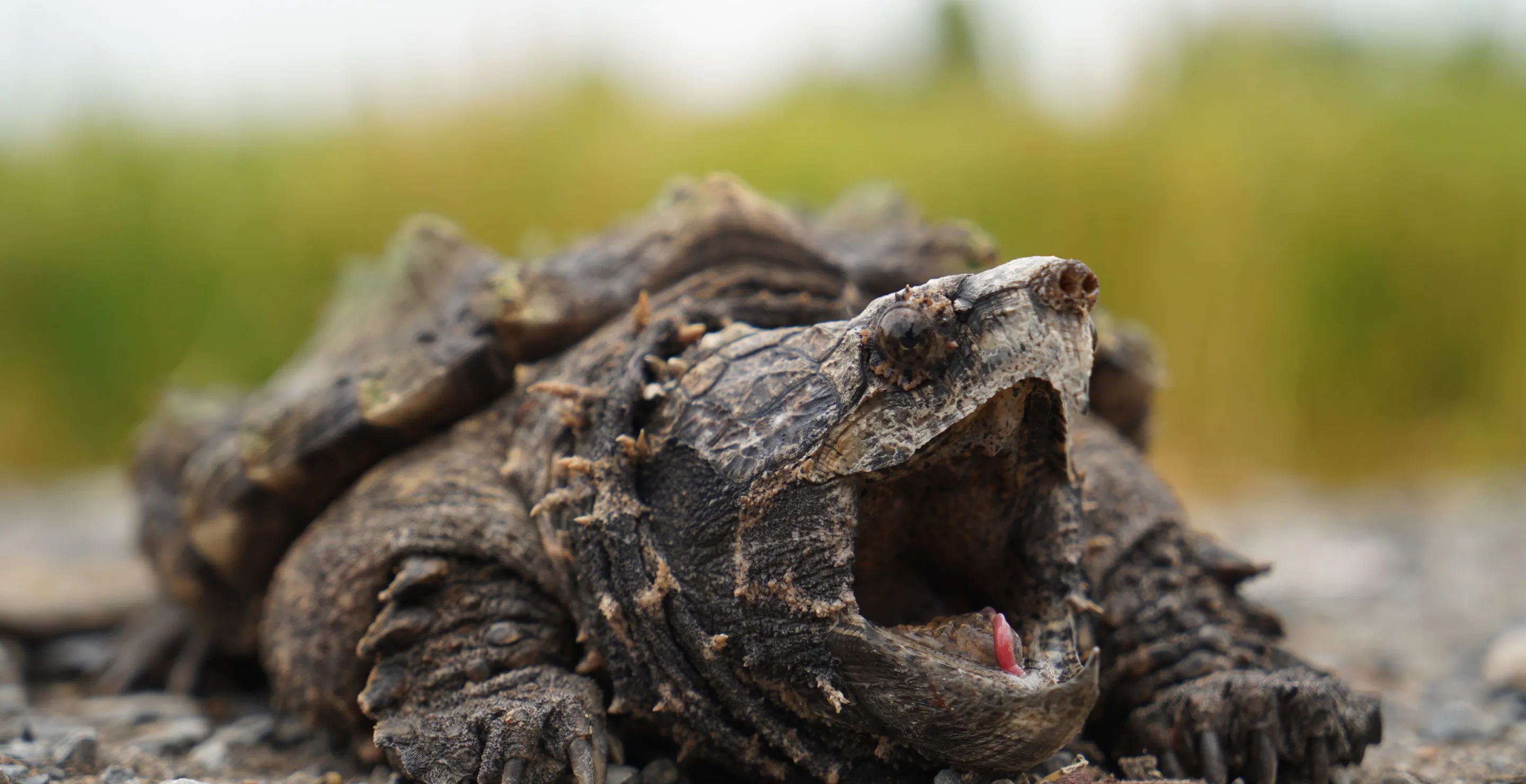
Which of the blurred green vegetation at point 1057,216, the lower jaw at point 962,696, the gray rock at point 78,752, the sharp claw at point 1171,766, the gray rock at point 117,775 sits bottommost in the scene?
the gray rock at point 117,775

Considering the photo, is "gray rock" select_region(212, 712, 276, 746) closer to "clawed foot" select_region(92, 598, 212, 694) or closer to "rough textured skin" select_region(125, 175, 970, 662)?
"rough textured skin" select_region(125, 175, 970, 662)

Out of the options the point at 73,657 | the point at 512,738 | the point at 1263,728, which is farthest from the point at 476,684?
the point at 73,657

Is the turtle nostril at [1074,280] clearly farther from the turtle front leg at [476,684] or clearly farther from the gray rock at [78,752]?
the gray rock at [78,752]

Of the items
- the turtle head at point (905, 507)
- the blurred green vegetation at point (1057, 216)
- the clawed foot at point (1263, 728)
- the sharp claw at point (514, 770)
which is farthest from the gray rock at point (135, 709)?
the blurred green vegetation at point (1057, 216)

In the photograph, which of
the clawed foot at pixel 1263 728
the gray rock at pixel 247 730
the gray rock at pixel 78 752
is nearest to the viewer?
the clawed foot at pixel 1263 728

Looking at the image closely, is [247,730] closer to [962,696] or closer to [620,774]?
[620,774]
